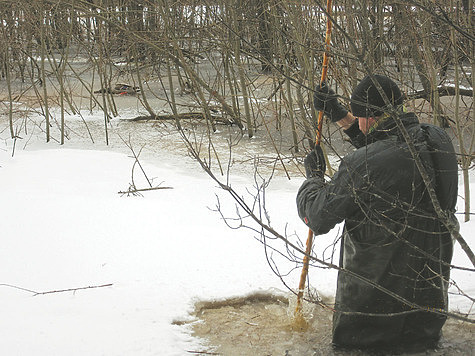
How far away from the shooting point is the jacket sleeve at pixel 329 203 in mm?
2949

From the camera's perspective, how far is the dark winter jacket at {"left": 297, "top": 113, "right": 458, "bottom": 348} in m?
2.87

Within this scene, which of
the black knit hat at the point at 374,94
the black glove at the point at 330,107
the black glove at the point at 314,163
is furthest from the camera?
the black glove at the point at 330,107

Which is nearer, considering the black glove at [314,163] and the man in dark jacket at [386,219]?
the man in dark jacket at [386,219]

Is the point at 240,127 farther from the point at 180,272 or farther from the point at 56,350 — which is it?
→ the point at 56,350

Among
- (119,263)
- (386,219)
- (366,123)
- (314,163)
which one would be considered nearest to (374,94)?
(366,123)

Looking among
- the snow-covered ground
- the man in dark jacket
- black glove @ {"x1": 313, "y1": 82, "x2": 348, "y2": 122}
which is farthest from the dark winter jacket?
the snow-covered ground

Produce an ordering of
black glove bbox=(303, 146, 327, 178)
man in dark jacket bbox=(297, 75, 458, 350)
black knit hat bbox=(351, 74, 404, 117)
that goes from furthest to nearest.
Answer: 1. black glove bbox=(303, 146, 327, 178)
2. black knit hat bbox=(351, 74, 404, 117)
3. man in dark jacket bbox=(297, 75, 458, 350)

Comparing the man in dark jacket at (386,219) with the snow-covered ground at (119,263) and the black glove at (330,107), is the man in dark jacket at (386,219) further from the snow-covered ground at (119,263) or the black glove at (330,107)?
the snow-covered ground at (119,263)

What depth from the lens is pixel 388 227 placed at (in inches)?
117

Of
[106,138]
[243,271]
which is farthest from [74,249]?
[106,138]

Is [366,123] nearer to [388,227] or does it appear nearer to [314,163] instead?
[314,163]

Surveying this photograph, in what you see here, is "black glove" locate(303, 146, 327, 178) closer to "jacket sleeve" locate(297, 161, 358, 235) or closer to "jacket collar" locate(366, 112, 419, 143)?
"jacket sleeve" locate(297, 161, 358, 235)

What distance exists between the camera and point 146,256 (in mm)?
4762

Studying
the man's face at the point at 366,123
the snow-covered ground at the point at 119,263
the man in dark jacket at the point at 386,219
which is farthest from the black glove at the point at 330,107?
the snow-covered ground at the point at 119,263
